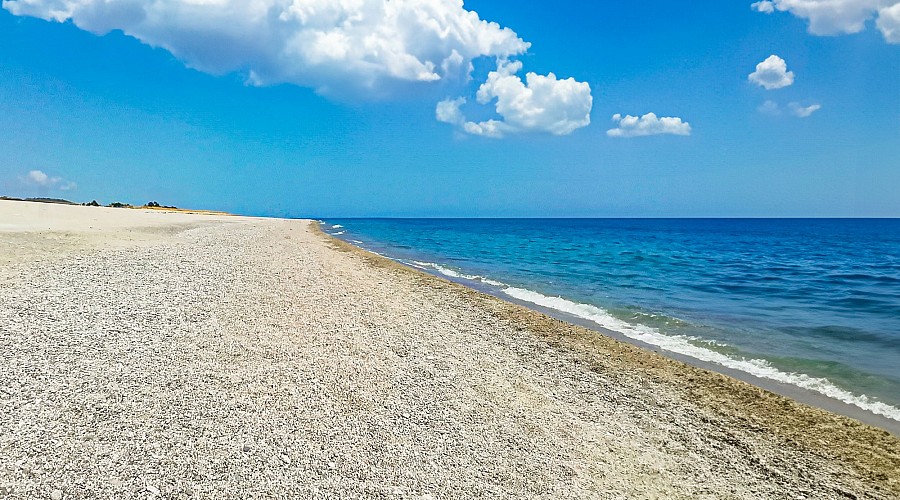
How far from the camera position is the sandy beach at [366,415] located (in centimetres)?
490

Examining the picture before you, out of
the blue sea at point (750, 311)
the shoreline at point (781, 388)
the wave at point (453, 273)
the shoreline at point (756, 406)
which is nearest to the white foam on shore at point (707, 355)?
the blue sea at point (750, 311)

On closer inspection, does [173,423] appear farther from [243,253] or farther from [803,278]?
[803,278]

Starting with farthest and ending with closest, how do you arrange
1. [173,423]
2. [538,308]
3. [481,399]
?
[538,308], [481,399], [173,423]

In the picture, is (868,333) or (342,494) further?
(868,333)

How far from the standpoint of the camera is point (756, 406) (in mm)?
7719

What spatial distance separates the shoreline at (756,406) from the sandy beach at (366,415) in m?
0.04

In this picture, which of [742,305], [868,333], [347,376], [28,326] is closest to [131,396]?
[347,376]

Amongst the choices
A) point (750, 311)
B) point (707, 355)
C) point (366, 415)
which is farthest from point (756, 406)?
point (750, 311)

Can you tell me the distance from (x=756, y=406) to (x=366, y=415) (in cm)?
637

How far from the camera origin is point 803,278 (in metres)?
25.4

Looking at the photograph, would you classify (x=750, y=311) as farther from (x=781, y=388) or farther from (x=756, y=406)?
(x=756, y=406)

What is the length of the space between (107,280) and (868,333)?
21.1 m

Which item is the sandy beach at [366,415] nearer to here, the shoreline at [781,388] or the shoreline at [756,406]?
the shoreline at [756,406]

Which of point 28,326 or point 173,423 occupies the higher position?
point 28,326
